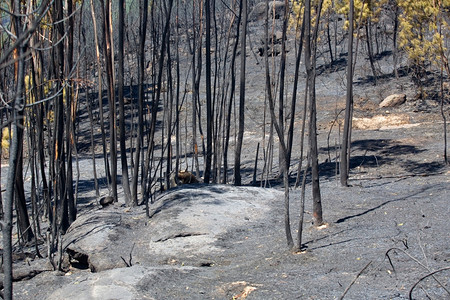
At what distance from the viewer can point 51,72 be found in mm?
5973

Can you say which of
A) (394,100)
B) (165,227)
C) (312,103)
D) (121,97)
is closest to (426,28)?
(394,100)

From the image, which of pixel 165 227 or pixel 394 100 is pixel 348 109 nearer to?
pixel 165 227

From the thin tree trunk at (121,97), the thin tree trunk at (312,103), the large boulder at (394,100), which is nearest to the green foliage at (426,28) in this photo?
the large boulder at (394,100)

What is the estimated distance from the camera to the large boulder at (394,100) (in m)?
18.3

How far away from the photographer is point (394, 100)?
1833 centimetres

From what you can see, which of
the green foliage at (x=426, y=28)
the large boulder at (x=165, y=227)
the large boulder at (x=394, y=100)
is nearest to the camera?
the large boulder at (x=165, y=227)

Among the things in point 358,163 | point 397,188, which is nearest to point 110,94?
point 397,188

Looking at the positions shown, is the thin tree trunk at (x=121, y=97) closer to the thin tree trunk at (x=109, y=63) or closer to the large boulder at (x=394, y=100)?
the thin tree trunk at (x=109, y=63)

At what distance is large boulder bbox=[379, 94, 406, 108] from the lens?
18297 mm

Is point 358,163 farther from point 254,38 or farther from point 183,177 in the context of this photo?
point 254,38

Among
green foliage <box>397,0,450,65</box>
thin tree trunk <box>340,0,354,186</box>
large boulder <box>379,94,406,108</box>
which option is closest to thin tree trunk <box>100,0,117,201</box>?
thin tree trunk <box>340,0,354,186</box>

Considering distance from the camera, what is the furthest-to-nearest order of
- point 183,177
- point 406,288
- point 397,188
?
point 183,177
point 397,188
point 406,288

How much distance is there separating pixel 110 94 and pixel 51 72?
1140mm

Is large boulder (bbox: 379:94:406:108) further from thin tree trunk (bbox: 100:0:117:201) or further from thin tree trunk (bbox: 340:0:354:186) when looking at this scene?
thin tree trunk (bbox: 100:0:117:201)
